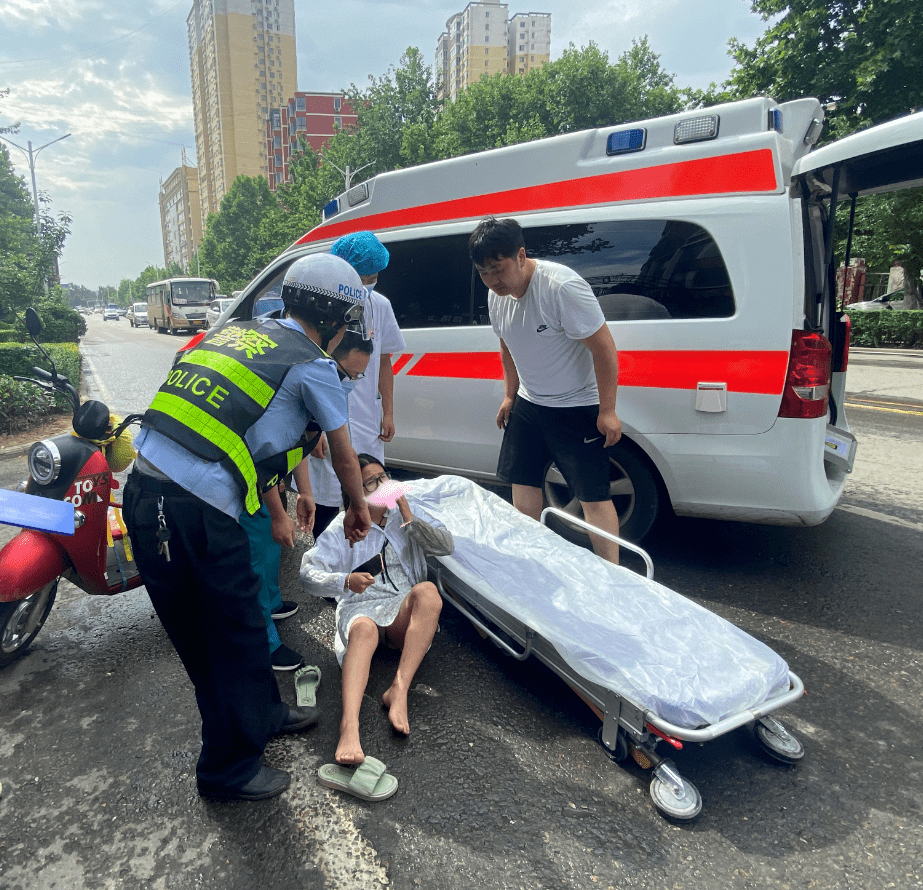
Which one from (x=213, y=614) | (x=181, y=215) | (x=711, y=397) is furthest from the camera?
(x=181, y=215)

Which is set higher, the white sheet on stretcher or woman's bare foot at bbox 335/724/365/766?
the white sheet on stretcher

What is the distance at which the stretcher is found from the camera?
1.86m

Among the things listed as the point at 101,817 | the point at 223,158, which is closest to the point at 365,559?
the point at 101,817

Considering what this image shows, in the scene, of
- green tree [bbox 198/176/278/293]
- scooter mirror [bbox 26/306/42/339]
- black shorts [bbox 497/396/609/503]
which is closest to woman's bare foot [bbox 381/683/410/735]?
black shorts [bbox 497/396/609/503]

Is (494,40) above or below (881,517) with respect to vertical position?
above

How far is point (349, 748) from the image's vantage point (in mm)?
2049

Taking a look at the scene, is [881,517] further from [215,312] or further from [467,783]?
[215,312]

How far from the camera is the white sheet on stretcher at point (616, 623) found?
189cm

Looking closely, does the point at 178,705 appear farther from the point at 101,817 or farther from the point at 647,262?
the point at 647,262

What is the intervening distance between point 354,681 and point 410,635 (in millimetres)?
277

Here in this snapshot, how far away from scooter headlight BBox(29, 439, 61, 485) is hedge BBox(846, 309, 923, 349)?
761 inches

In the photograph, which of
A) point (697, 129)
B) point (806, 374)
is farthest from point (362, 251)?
point (806, 374)

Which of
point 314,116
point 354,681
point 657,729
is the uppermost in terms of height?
point 314,116

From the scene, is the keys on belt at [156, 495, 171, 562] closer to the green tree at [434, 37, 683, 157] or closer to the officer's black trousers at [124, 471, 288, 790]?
the officer's black trousers at [124, 471, 288, 790]
